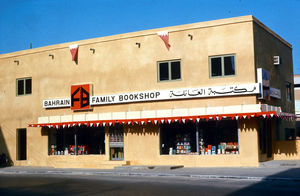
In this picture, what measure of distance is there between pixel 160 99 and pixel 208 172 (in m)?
5.69

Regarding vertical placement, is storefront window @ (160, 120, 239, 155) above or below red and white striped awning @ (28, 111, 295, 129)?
below

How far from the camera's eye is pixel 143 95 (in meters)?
24.3

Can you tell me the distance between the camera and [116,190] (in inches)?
561

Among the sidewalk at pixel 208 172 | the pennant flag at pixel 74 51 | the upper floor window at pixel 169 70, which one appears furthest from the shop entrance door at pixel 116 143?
the pennant flag at pixel 74 51

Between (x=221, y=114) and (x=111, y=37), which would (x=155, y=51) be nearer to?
(x=111, y=37)

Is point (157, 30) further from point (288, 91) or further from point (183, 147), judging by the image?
point (288, 91)

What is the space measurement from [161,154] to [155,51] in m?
5.74

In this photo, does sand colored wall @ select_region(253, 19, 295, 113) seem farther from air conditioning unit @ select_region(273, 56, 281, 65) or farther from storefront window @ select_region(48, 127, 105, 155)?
storefront window @ select_region(48, 127, 105, 155)

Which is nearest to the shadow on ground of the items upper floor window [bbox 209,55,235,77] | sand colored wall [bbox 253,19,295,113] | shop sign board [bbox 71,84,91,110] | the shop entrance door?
sand colored wall [bbox 253,19,295,113]

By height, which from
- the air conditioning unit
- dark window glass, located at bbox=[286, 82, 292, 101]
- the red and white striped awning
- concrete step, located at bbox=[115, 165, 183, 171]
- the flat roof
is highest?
the flat roof

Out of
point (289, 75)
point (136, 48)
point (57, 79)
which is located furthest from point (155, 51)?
point (289, 75)

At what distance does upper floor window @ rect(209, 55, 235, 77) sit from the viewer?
22469mm

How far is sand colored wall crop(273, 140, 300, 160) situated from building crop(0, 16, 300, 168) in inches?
2.2

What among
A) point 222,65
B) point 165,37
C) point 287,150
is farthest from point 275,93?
point 165,37
